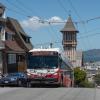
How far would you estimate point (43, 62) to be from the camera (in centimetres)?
3391

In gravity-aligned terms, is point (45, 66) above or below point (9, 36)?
below

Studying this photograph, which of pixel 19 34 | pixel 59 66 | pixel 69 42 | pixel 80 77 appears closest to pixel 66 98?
pixel 59 66

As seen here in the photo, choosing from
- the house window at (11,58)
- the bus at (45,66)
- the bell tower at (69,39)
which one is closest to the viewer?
the bus at (45,66)

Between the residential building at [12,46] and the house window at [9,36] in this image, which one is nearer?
the residential building at [12,46]

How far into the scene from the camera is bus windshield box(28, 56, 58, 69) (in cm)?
3369

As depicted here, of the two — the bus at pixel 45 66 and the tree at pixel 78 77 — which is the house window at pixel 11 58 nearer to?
the bus at pixel 45 66

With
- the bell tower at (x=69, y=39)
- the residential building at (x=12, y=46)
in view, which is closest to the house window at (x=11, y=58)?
the residential building at (x=12, y=46)

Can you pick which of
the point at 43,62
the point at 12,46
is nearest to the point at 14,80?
the point at 43,62

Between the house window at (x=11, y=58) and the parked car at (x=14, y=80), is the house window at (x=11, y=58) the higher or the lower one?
the higher one

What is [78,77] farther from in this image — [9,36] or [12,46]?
[12,46]

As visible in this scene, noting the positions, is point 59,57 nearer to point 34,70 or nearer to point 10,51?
Answer: point 34,70

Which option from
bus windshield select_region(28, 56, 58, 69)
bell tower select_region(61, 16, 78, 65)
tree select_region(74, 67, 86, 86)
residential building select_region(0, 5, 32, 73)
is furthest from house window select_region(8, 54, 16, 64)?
bell tower select_region(61, 16, 78, 65)

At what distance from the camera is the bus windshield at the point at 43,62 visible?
33.7m

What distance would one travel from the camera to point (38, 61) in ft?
112
